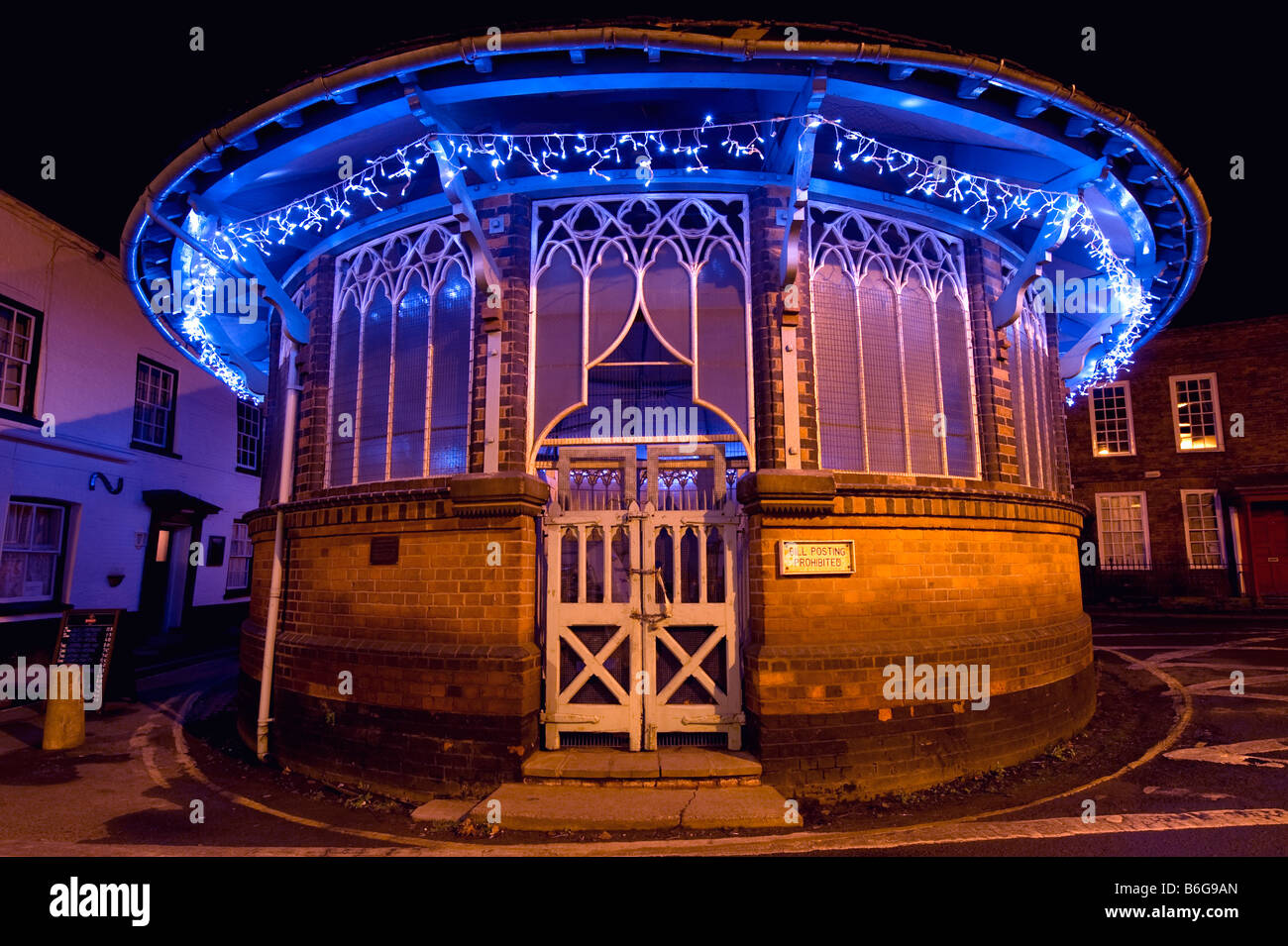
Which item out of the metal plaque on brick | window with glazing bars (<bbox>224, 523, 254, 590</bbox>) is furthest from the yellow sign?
window with glazing bars (<bbox>224, 523, 254, 590</bbox>)

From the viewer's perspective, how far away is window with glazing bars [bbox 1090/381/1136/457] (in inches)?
806

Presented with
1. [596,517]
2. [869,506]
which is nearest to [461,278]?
[596,517]

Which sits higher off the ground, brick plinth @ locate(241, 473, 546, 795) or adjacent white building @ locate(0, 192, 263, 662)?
adjacent white building @ locate(0, 192, 263, 662)

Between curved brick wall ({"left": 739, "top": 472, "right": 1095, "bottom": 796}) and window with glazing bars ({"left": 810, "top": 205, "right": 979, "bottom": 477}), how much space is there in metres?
0.60

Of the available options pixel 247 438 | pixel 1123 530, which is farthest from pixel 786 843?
pixel 1123 530

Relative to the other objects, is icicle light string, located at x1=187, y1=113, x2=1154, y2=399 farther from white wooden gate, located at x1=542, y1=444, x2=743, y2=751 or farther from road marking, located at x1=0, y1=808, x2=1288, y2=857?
road marking, located at x1=0, y1=808, x2=1288, y2=857

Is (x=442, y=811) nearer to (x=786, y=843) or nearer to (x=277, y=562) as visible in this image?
(x=786, y=843)

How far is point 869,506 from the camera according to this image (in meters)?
6.00

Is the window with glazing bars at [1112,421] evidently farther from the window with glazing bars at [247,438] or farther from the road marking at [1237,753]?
the window with glazing bars at [247,438]

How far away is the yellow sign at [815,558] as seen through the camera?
5.73 metres

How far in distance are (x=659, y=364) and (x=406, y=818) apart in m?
4.49

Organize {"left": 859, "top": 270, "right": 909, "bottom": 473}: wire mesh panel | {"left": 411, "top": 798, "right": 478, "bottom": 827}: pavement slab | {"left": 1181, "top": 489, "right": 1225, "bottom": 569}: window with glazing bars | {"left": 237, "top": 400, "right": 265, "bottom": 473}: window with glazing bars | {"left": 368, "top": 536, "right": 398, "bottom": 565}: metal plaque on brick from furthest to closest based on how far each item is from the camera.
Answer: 1. {"left": 1181, "top": 489, "right": 1225, "bottom": 569}: window with glazing bars
2. {"left": 237, "top": 400, "right": 265, "bottom": 473}: window with glazing bars
3. {"left": 859, "top": 270, "right": 909, "bottom": 473}: wire mesh panel
4. {"left": 368, "top": 536, "right": 398, "bottom": 565}: metal plaque on brick
5. {"left": 411, "top": 798, "right": 478, "bottom": 827}: pavement slab

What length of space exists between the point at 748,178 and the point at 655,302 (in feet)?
4.86

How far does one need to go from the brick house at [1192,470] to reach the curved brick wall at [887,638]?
1664 centimetres
